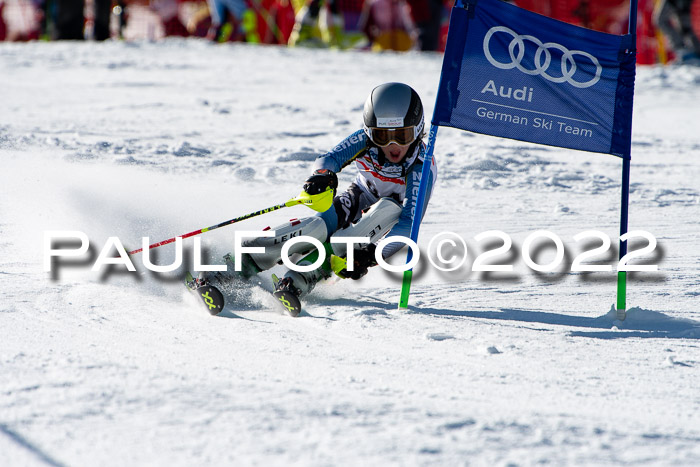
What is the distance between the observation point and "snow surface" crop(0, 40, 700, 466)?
266 cm

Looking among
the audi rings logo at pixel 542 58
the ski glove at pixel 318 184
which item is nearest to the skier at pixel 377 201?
the ski glove at pixel 318 184

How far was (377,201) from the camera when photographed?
4922 millimetres

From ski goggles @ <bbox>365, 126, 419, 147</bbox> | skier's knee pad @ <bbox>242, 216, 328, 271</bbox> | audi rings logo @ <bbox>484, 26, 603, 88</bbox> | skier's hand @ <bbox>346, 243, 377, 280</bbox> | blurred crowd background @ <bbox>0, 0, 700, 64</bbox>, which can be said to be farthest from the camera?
blurred crowd background @ <bbox>0, 0, 700, 64</bbox>

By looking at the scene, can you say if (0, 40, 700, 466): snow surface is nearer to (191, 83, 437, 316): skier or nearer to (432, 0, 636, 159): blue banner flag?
(191, 83, 437, 316): skier

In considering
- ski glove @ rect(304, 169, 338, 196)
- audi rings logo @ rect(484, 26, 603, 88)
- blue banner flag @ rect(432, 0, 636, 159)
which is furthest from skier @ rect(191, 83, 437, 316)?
audi rings logo @ rect(484, 26, 603, 88)

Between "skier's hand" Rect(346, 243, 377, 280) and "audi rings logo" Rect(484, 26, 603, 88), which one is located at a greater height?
"audi rings logo" Rect(484, 26, 603, 88)

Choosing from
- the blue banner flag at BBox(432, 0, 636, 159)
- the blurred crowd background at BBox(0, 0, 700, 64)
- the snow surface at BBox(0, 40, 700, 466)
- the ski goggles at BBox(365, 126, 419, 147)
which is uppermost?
the blurred crowd background at BBox(0, 0, 700, 64)

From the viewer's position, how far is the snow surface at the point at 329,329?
2664mm

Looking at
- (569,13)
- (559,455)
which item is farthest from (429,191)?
(569,13)

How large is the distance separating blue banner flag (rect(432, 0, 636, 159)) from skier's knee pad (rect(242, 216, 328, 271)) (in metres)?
0.96

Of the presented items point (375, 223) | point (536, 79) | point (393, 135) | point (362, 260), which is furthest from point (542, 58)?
point (362, 260)

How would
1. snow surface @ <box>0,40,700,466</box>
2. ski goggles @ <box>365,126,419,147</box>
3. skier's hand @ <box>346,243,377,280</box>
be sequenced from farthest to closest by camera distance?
ski goggles @ <box>365,126,419,147</box> < skier's hand @ <box>346,243,377,280</box> < snow surface @ <box>0,40,700,466</box>

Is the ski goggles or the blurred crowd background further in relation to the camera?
the blurred crowd background

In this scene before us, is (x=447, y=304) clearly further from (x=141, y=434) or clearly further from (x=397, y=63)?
(x=397, y=63)
